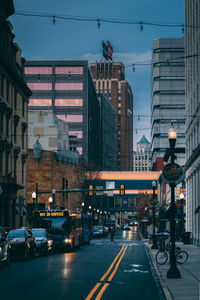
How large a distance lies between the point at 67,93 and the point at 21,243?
128 meters

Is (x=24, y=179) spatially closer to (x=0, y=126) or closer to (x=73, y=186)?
(x=0, y=126)

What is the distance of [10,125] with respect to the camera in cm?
5784

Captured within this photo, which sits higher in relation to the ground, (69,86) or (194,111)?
(69,86)

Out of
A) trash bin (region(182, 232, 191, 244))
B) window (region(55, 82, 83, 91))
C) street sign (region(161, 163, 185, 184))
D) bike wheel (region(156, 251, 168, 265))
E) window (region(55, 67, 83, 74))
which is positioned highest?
window (region(55, 67, 83, 74))

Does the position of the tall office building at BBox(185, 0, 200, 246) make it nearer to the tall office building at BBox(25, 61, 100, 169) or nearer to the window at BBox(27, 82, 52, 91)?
the tall office building at BBox(25, 61, 100, 169)

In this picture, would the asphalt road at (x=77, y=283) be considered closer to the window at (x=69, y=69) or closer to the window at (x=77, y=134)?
the window at (x=77, y=134)

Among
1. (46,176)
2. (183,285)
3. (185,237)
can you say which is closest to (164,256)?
(183,285)

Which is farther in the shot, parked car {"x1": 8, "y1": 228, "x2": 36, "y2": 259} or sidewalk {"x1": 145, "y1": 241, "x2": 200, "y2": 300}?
parked car {"x1": 8, "y1": 228, "x2": 36, "y2": 259}

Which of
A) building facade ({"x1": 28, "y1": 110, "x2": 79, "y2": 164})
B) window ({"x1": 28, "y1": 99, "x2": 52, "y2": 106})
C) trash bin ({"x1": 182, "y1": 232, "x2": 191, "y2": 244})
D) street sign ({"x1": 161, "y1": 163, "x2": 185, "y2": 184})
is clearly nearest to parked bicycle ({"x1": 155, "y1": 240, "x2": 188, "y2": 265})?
street sign ({"x1": 161, "y1": 163, "x2": 185, "y2": 184})

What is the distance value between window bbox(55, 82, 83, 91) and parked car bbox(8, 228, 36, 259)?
125059 mm

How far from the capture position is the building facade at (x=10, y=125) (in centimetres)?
5444

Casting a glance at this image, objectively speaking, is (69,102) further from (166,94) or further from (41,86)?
(166,94)

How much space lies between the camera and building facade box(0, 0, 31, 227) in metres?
54.4

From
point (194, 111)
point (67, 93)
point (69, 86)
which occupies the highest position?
point (69, 86)
